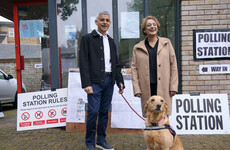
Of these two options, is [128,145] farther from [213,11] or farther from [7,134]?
[213,11]

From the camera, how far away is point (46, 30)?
5.27 m

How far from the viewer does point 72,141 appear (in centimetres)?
366

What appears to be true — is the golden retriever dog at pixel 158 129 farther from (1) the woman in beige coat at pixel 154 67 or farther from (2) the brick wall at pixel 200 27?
(2) the brick wall at pixel 200 27

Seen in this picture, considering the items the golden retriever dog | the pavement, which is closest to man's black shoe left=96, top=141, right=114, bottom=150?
the pavement

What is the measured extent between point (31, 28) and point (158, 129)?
4384 mm

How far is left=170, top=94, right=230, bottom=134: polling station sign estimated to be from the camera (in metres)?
3.83

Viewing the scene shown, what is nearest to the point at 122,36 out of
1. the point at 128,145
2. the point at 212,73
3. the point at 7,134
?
the point at 212,73

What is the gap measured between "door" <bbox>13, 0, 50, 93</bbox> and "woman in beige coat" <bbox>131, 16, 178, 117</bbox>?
3.31 meters

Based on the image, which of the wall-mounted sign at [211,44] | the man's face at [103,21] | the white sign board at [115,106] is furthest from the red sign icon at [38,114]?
the wall-mounted sign at [211,44]

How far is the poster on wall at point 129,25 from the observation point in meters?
4.53

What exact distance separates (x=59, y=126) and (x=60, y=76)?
1132mm

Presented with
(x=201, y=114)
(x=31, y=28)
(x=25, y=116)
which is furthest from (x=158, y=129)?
(x=31, y=28)

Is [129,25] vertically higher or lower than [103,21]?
higher

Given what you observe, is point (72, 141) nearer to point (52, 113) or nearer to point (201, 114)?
point (52, 113)
